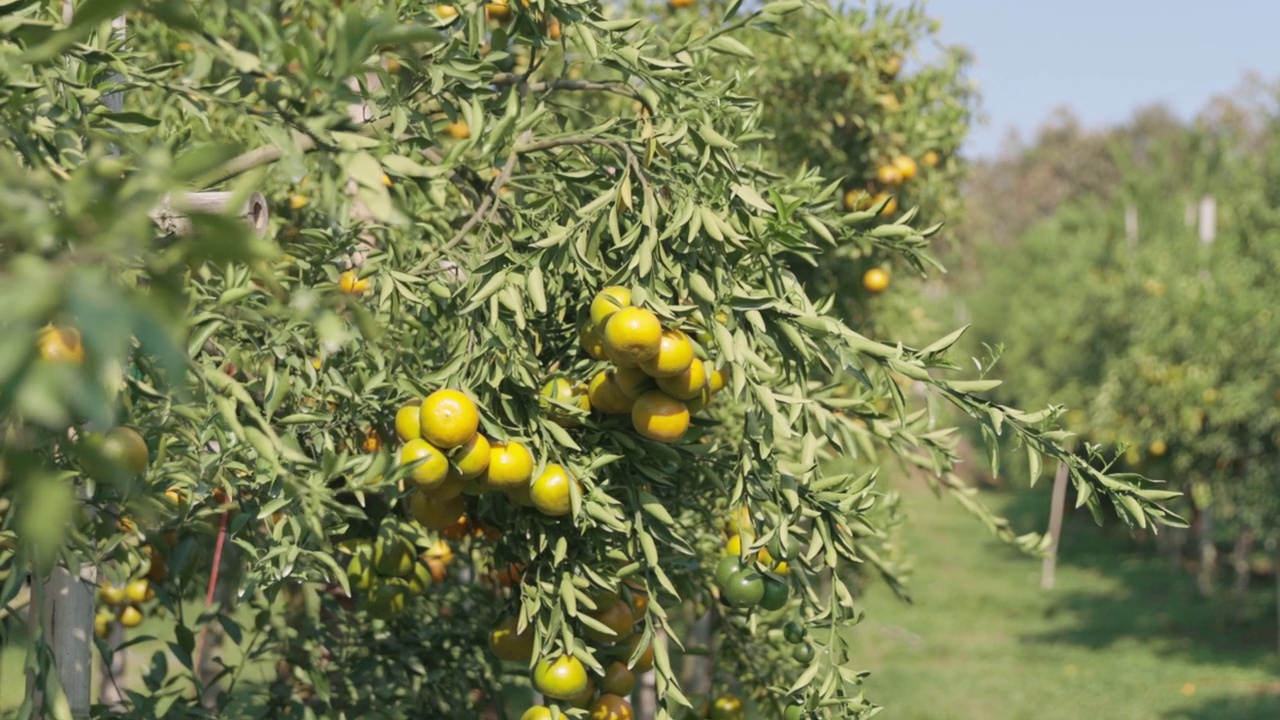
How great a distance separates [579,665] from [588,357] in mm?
481

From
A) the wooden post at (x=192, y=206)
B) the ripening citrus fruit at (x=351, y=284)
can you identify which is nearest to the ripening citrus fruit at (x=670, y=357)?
the wooden post at (x=192, y=206)

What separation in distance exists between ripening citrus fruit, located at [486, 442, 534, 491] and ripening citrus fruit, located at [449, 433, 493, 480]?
1 centimetres

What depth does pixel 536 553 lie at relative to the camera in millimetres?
1932

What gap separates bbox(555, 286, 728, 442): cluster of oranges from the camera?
1.64 metres

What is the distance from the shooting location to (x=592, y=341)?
1840 mm

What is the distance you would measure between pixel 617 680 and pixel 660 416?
52 centimetres

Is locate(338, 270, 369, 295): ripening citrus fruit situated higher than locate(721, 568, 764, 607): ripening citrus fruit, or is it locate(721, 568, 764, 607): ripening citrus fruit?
locate(721, 568, 764, 607): ripening citrus fruit

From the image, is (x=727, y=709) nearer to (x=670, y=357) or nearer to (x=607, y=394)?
(x=607, y=394)

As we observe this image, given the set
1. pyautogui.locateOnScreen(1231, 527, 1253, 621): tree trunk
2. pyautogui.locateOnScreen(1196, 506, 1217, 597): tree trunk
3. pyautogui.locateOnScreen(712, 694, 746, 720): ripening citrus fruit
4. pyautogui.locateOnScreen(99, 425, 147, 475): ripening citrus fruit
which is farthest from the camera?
pyautogui.locateOnScreen(1196, 506, 1217, 597): tree trunk

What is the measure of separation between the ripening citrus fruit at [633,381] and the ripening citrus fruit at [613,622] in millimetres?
373

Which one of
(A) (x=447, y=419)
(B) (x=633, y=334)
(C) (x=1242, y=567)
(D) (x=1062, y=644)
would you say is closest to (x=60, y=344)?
(A) (x=447, y=419)

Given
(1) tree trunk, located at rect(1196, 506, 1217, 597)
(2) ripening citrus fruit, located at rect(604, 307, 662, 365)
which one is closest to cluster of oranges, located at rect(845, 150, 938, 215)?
(2) ripening citrus fruit, located at rect(604, 307, 662, 365)

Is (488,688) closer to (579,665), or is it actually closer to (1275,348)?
(579,665)

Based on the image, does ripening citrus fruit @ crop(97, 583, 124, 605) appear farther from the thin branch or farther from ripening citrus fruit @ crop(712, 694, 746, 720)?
the thin branch
